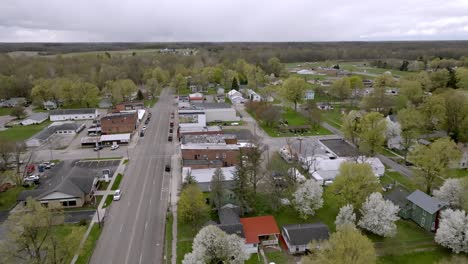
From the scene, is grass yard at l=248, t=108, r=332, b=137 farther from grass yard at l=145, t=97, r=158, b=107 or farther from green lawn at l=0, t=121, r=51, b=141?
green lawn at l=0, t=121, r=51, b=141

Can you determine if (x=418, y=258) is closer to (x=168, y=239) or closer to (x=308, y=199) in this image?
(x=308, y=199)

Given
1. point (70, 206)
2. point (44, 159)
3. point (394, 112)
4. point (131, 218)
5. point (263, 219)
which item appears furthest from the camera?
point (394, 112)

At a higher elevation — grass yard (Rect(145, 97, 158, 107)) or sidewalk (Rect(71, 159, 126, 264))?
grass yard (Rect(145, 97, 158, 107))

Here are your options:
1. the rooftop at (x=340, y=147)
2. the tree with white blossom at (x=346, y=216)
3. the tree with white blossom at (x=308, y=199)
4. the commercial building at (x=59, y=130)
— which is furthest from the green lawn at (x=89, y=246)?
the commercial building at (x=59, y=130)

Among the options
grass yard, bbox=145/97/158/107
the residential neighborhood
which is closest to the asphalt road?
the residential neighborhood

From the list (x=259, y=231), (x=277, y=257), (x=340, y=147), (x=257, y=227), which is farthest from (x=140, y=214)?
(x=340, y=147)

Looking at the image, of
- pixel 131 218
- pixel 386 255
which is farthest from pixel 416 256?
pixel 131 218

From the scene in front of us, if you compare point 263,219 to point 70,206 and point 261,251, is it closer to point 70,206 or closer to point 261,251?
point 261,251
